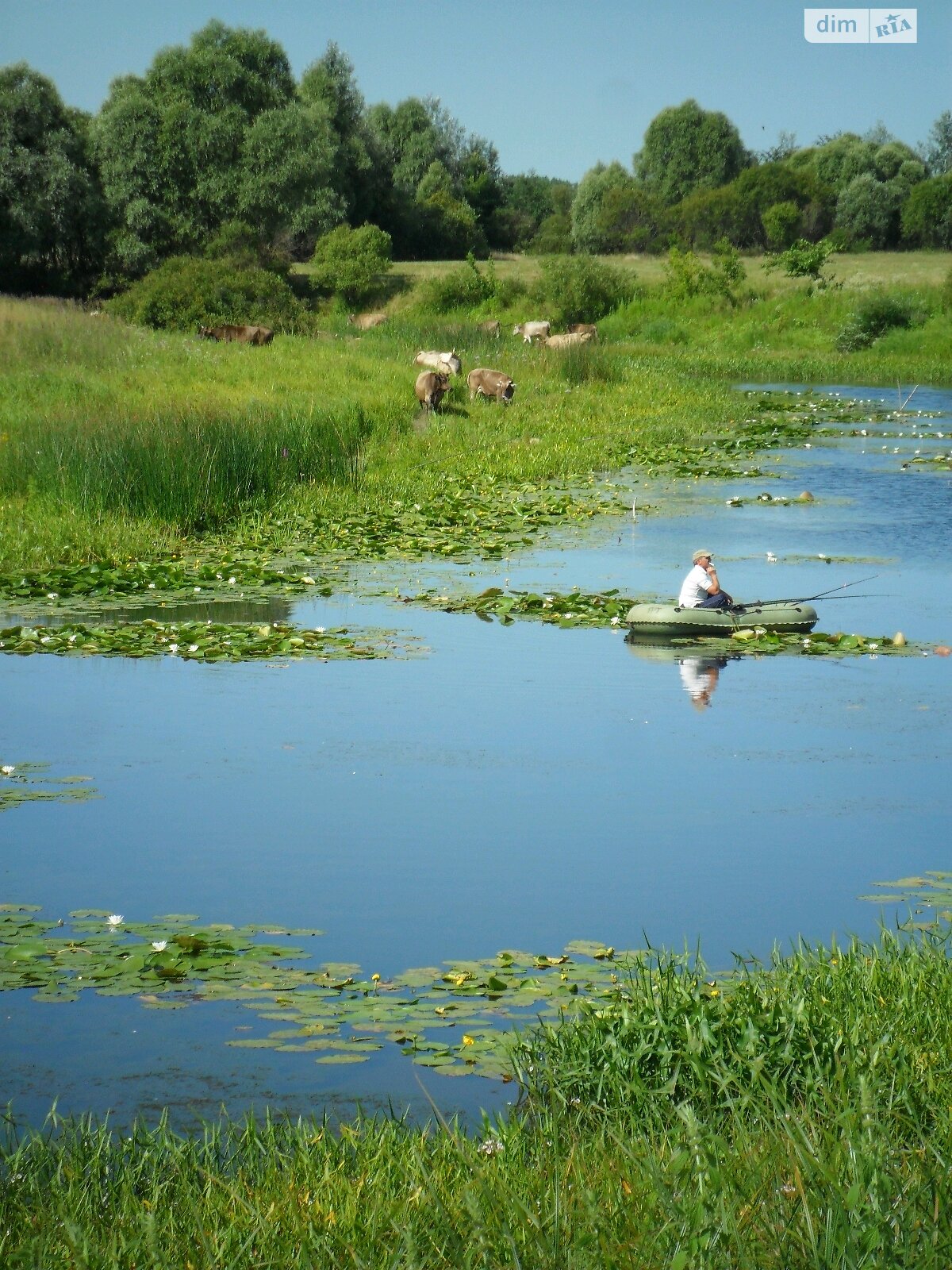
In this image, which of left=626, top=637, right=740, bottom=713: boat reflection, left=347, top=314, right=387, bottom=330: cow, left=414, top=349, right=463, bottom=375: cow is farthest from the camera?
left=347, top=314, right=387, bottom=330: cow

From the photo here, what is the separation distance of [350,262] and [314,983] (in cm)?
5198

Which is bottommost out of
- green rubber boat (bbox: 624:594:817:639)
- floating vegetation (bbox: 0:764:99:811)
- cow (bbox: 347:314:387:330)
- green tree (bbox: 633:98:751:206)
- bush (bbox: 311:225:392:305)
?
green rubber boat (bbox: 624:594:817:639)

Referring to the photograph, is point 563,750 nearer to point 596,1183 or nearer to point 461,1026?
point 461,1026

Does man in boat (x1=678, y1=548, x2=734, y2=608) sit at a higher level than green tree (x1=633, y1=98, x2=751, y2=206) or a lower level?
lower

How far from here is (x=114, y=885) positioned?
6703 mm

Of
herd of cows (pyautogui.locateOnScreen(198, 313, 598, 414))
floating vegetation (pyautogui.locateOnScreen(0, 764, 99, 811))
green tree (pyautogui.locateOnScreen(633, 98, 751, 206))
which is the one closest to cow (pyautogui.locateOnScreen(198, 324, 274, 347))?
herd of cows (pyautogui.locateOnScreen(198, 313, 598, 414))

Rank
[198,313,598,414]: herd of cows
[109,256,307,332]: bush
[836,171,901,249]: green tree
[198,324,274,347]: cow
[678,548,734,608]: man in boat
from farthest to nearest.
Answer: [836,171,901,249]: green tree
[109,256,307,332]: bush
[198,324,274,347]: cow
[198,313,598,414]: herd of cows
[678,548,734,608]: man in boat

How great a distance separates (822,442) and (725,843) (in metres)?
21.4

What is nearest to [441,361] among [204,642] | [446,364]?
[446,364]

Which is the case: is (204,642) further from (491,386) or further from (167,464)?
(491,386)

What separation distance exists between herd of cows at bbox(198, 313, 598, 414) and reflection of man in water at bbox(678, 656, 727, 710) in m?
15.3

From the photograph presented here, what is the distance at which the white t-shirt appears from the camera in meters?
12.2

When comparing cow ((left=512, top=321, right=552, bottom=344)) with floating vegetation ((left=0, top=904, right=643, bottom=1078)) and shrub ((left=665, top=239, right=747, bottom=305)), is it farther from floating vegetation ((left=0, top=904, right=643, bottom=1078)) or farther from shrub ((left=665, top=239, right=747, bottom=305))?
floating vegetation ((left=0, top=904, right=643, bottom=1078))

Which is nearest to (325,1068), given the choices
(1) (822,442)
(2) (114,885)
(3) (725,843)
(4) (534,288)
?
(2) (114,885)
